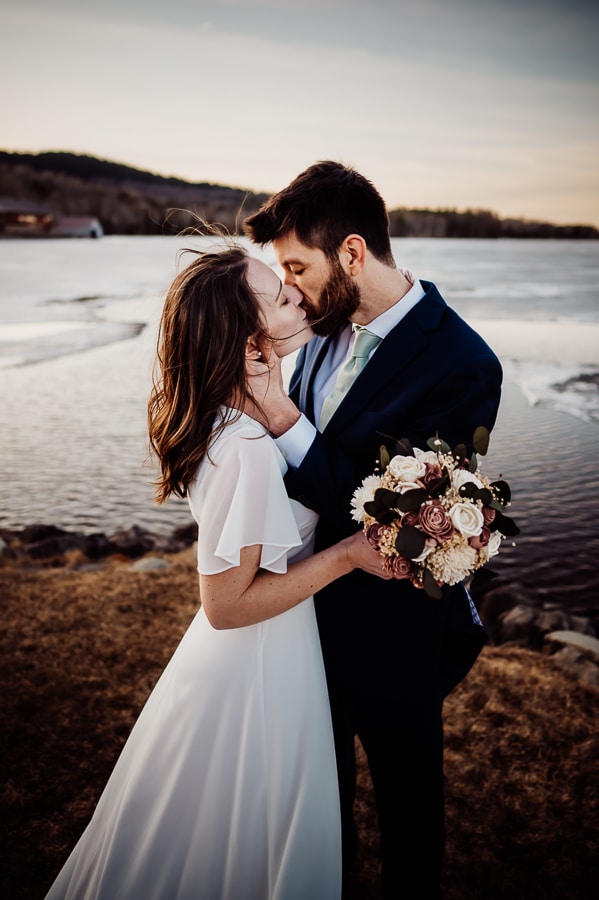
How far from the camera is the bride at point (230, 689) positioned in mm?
1964

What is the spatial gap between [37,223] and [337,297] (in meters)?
56.3

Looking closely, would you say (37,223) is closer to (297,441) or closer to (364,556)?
(297,441)

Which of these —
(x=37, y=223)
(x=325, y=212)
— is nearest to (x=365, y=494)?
(x=325, y=212)

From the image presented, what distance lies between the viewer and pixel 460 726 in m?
3.92

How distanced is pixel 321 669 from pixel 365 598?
310mm

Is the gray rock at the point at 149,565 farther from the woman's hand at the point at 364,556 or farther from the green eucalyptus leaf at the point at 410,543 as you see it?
the green eucalyptus leaf at the point at 410,543

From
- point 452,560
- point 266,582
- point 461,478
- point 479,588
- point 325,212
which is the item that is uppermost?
point 325,212

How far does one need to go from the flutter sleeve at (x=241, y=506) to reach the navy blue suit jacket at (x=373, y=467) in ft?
0.67

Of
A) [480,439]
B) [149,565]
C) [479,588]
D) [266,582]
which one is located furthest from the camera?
[149,565]

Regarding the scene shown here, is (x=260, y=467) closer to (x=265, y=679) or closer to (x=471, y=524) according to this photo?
(x=471, y=524)

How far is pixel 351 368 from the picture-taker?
2.54 metres

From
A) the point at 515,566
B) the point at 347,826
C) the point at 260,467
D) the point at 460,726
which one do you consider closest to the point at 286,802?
the point at 347,826

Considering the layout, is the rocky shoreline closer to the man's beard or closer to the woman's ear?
the man's beard

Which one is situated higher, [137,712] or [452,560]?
[452,560]
